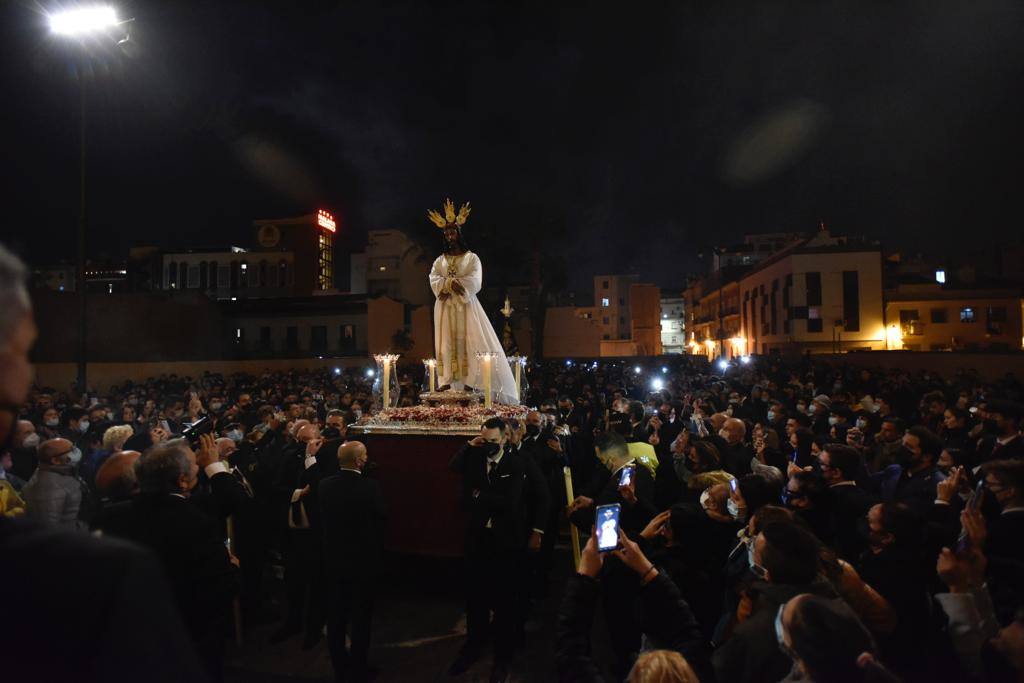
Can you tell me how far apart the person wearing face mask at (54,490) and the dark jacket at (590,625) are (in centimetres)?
447

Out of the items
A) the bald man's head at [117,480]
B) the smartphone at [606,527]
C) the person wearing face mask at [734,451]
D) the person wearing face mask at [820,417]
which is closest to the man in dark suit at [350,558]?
the bald man's head at [117,480]

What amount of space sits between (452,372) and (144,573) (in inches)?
295

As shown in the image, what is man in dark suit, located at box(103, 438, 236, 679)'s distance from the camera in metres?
2.83

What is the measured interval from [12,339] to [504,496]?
473 cm

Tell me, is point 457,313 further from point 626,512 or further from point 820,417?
point 820,417

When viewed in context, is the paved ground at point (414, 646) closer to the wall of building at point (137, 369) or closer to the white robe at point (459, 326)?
the white robe at point (459, 326)

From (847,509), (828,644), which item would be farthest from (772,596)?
(847,509)

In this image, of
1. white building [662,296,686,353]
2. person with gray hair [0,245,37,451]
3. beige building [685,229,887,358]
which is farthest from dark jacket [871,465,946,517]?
white building [662,296,686,353]

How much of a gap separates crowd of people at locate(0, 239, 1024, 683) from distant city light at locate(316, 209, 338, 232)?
51.0 m

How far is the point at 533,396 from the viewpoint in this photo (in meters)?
17.1

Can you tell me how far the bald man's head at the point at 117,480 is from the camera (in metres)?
3.59

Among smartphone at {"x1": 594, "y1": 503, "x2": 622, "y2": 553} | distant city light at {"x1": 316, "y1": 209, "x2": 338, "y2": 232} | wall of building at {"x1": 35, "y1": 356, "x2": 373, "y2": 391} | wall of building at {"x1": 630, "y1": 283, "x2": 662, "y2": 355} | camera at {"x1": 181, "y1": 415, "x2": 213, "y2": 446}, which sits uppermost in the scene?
distant city light at {"x1": 316, "y1": 209, "x2": 338, "y2": 232}

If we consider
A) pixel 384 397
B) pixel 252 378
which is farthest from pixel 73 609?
pixel 252 378

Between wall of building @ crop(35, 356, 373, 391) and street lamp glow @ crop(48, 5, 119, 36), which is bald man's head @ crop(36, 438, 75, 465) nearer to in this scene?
street lamp glow @ crop(48, 5, 119, 36)
